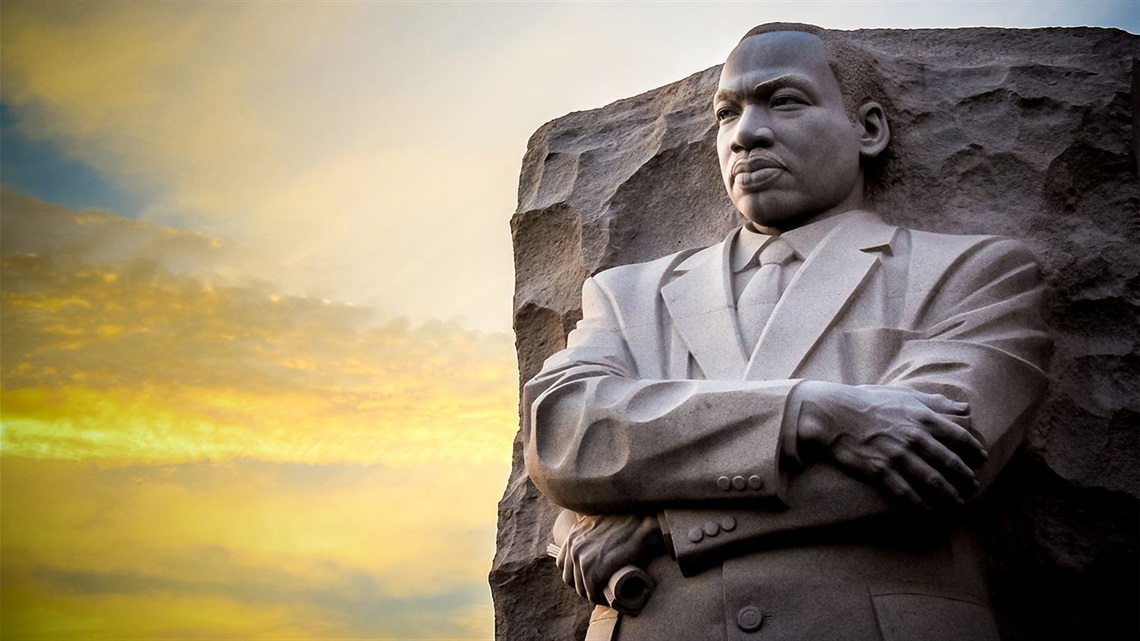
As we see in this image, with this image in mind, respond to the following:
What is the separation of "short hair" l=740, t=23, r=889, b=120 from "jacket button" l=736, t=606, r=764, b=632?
233 cm

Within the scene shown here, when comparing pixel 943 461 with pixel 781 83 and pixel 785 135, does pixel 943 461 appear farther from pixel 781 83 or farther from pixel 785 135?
pixel 781 83

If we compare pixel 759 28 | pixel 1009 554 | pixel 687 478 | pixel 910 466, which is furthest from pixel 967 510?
pixel 759 28

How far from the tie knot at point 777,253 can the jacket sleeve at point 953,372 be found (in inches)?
23.6

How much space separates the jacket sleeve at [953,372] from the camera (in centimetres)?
472

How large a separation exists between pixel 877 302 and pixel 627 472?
1.19 metres

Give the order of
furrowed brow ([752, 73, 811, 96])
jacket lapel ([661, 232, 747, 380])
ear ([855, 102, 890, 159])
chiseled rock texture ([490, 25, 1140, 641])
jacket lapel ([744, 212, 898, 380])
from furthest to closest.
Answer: ear ([855, 102, 890, 159])
furrowed brow ([752, 73, 811, 96])
chiseled rock texture ([490, 25, 1140, 641])
jacket lapel ([661, 232, 747, 380])
jacket lapel ([744, 212, 898, 380])

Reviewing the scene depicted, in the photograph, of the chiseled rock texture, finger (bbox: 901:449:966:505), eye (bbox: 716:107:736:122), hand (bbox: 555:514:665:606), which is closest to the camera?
finger (bbox: 901:449:966:505)

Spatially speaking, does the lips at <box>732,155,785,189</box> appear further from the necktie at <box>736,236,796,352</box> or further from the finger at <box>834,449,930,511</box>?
the finger at <box>834,449,930,511</box>

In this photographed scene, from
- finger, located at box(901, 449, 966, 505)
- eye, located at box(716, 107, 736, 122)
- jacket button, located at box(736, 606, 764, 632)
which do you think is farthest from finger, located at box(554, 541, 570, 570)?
eye, located at box(716, 107, 736, 122)

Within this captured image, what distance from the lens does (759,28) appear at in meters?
6.03

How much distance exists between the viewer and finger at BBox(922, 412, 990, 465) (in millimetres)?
4668

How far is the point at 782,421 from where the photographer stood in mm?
4703

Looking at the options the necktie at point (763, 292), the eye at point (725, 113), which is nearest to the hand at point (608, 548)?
the necktie at point (763, 292)

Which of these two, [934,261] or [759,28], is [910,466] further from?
[759,28]
